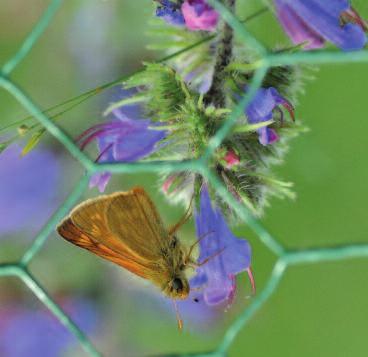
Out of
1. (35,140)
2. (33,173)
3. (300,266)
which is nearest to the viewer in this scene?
(35,140)

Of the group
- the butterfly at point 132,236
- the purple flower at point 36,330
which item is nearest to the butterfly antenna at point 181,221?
the butterfly at point 132,236

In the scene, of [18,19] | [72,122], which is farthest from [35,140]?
[18,19]

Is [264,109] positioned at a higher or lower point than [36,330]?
higher

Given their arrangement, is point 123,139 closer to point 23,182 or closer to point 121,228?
point 121,228

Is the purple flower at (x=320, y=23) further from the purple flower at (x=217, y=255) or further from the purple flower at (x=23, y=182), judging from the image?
the purple flower at (x=23, y=182)

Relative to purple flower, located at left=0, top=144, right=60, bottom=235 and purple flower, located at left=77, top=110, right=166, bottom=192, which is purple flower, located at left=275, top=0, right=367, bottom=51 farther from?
purple flower, located at left=0, top=144, right=60, bottom=235

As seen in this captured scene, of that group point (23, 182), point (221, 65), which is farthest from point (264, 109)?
point (23, 182)

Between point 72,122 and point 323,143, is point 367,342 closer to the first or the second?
point 323,143
